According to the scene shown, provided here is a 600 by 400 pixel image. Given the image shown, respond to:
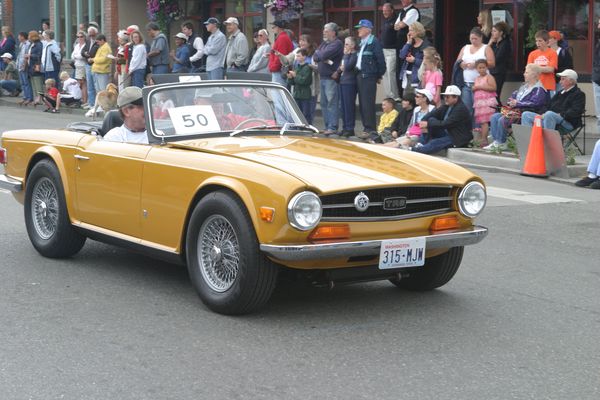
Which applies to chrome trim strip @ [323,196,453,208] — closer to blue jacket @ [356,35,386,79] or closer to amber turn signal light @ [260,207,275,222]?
amber turn signal light @ [260,207,275,222]

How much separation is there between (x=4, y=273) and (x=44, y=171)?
2.96 ft

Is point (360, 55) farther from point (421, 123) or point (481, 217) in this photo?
point (481, 217)

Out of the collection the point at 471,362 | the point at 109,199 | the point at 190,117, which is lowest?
the point at 471,362

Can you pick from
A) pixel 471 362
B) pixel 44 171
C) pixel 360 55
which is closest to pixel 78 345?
pixel 471 362

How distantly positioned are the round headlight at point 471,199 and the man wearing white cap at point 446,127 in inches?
387

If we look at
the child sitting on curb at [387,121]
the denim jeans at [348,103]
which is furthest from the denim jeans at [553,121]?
the denim jeans at [348,103]

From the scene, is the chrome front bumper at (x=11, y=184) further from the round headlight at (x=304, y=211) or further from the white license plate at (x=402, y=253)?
the white license plate at (x=402, y=253)

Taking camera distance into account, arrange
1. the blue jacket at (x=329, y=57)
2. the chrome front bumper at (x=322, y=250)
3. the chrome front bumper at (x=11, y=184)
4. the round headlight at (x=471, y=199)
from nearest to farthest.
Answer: the chrome front bumper at (x=322, y=250)
the round headlight at (x=471, y=199)
the chrome front bumper at (x=11, y=184)
the blue jacket at (x=329, y=57)

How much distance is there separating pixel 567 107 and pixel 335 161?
9754 mm

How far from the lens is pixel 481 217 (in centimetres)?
1107

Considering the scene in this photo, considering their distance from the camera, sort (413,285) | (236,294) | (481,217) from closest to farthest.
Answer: (236,294), (413,285), (481,217)

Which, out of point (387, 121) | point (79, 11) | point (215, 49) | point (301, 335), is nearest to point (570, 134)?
point (387, 121)

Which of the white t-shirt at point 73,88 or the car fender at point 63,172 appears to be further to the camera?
the white t-shirt at point 73,88

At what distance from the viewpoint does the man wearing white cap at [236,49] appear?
22.7 metres
